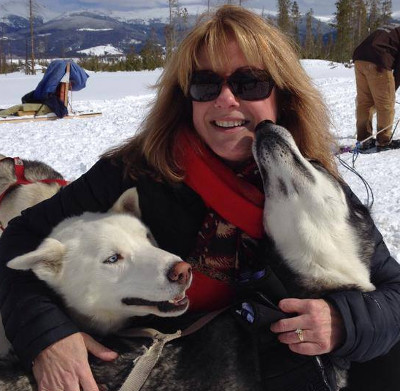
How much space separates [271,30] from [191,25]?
14.7 inches

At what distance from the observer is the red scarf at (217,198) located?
1.99 m

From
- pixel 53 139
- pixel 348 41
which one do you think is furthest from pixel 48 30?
pixel 53 139

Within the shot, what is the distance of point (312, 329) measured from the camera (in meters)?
1.66

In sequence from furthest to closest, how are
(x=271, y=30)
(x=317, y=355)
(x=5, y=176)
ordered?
(x=5, y=176)
(x=271, y=30)
(x=317, y=355)

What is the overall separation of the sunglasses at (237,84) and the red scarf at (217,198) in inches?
9.3

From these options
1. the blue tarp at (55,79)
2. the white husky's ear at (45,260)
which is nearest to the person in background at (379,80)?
the white husky's ear at (45,260)

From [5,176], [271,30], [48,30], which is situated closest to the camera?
[271,30]

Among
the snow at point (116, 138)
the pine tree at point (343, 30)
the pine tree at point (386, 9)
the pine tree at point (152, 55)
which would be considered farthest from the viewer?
the pine tree at point (386, 9)

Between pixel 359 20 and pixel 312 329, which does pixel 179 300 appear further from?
pixel 359 20

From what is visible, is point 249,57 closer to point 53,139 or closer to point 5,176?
point 5,176

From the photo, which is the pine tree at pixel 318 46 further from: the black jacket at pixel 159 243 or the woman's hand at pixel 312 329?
the woman's hand at pixel 312 329

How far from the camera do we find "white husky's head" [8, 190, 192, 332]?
1.80 m

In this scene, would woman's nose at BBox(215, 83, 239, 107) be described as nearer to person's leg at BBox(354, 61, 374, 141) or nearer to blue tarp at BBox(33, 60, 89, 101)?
person's leg at BBox(354, 61, 374, 141)

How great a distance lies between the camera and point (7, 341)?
1.97m
